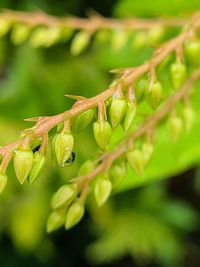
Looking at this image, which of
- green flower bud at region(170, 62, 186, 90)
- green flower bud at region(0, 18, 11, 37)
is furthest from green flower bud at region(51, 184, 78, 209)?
green flower bud at region(0, 18, 11, 37)

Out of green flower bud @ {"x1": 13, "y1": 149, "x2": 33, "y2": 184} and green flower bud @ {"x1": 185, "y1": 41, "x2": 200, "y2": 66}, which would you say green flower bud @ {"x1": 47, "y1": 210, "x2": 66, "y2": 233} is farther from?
green flower bud @ {"x1": 185, "y1": 41, "x2": 200, "y2": 66}

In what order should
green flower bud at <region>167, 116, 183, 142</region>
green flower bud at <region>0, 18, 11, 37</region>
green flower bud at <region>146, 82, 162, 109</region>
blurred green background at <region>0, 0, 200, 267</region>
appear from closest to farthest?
green flower bud at <region>146, 82, 162, 109</region>
green flower bud at <region>167, 116, 183, 142</region>
green flower bud at <region>0, 18, 11, 37</region>
blurred green background at <region>0, 0, 200, 267</region>

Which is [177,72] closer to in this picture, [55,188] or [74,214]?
[74,214]

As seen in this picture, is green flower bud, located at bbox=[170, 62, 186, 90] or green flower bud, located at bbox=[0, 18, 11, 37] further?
green flower bud, located at bbox=[0, 18, 11, 37]

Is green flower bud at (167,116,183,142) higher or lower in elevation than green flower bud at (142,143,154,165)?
lower

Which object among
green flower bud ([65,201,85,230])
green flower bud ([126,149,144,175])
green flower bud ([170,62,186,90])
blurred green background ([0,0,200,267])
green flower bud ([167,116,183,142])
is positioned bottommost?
blurred green background ([0,0,200,267])

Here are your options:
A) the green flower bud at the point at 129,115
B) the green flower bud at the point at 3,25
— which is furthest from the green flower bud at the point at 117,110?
the green flower bud at the point at 3,25

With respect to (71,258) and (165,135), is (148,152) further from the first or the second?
(71,258)
